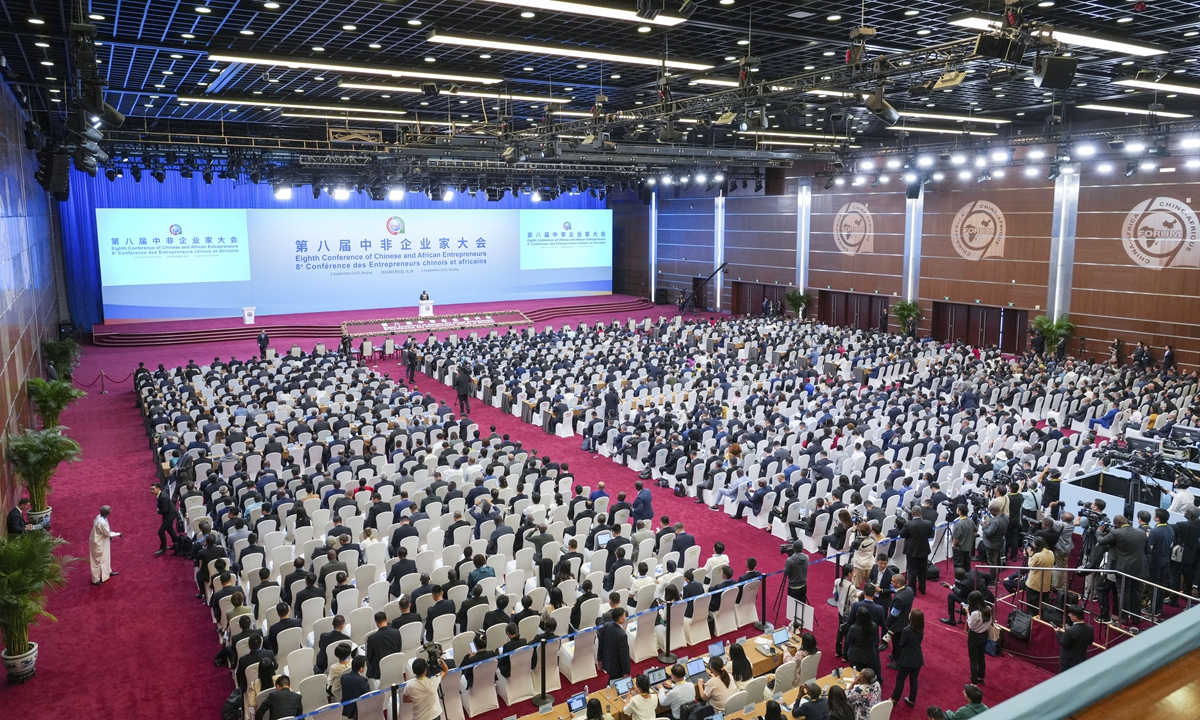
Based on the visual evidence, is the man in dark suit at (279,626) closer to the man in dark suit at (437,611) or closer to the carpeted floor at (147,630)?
the carpeted floor at (147,630)

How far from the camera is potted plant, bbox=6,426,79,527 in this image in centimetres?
1201

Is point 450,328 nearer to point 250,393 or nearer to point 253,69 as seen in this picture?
point 250,393

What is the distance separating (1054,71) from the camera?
9.67 meters

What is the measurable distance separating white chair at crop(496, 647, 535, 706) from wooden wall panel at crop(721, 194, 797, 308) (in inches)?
1232

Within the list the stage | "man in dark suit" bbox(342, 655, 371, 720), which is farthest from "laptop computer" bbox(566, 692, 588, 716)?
the stage

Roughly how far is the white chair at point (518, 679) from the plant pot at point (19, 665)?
518 centimetres

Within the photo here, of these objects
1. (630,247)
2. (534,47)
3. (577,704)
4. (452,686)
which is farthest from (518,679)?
(630,247)

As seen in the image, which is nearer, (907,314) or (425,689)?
(425,689)

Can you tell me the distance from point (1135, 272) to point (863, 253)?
1076 centimetres

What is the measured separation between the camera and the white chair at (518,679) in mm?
8375

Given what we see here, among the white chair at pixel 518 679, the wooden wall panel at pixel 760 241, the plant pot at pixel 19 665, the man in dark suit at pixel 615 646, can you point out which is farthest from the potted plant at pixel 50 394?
the wooden wall panel at pixel 760 241

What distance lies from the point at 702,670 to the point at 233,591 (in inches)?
213

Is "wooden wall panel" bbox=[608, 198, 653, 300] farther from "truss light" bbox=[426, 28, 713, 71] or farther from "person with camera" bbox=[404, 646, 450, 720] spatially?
"person with camera" bbox=[404, 646, 450, 720]

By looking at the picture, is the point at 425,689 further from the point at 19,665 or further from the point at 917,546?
the point at 917,546
